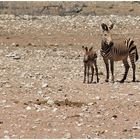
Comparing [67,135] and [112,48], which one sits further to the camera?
[112,48]

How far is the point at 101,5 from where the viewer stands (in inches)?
2657

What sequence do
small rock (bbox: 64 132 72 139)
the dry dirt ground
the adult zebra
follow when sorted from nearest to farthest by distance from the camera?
1. small rock (bbox: 64 132 72 139)
2. the dry dirt ground
3. the adult zebra

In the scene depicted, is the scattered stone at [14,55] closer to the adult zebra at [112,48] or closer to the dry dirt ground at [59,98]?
the dry dirt ground at [59,98]

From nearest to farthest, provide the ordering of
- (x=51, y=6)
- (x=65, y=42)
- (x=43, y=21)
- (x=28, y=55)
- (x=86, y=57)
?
(x=86, y=57) → (x=28, y=55) → (x=65, y=42) → (x=43, y=21) → (x=51, y=6)

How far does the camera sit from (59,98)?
17203mm

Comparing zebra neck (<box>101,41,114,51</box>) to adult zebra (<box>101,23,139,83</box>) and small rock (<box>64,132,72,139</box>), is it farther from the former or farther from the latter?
small rock (<box>64,132,72,139</box>)

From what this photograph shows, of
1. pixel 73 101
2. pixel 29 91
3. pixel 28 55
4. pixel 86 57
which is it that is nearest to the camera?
pixel 73 101

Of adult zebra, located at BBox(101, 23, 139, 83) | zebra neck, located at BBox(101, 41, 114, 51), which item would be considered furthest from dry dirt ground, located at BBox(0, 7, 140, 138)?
zebra neck, located at BBox(101, 41, 114, 51)

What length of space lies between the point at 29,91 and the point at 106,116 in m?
4.08

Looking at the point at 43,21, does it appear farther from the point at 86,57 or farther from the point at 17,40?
the point at 86,57

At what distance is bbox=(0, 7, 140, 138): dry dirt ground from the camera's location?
45.0ft

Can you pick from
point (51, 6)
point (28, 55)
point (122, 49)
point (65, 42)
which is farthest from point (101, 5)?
point (122, 49)

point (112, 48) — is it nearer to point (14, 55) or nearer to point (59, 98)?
point (59, 98)

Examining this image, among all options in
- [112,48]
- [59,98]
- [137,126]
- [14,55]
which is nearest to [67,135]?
[137,126]
